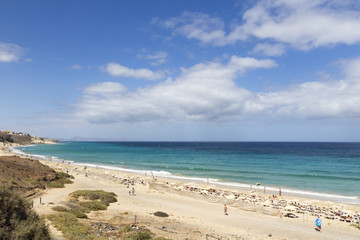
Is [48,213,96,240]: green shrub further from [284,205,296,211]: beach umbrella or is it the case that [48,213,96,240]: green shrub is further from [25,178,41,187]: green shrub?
[284,205,296,211]: beach umbrella

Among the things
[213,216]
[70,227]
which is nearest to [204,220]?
[213,216]

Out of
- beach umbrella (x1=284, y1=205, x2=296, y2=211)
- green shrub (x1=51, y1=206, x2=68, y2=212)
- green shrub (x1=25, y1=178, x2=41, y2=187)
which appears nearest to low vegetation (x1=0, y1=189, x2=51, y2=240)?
green shrub (x1=51, y1=206, x2=68, y2=212)

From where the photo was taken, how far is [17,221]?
8.85 metres

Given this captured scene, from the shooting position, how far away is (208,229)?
676 inches

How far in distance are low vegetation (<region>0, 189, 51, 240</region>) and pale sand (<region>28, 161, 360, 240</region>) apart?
7.51m

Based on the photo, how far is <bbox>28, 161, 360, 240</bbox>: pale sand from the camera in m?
16.5

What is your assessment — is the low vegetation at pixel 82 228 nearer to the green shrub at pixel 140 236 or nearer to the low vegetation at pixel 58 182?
the green shrub at pixel 140 236

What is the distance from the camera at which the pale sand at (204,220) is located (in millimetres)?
16547

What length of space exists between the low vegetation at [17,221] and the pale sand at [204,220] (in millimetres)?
7511

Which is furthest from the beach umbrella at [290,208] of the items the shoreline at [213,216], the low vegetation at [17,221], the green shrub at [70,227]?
the low vegetation at [17,221]

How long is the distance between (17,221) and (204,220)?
47.6 feet

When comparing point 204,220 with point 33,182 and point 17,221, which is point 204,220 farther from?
point 33,182

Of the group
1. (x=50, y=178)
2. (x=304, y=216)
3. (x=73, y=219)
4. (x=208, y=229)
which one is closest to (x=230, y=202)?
(x=304, y=216)

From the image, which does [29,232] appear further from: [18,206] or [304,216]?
[304,216]
